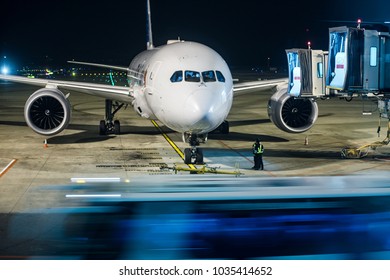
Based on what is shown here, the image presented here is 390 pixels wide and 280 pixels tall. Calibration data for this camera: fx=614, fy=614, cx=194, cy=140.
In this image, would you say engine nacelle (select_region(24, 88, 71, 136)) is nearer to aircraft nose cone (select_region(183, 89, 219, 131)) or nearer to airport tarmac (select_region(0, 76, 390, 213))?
airport tarmac (select_region(0, 76, 390, 213))

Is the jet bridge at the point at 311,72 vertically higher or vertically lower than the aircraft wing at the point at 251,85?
higher

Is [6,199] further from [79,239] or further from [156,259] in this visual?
[156,259]

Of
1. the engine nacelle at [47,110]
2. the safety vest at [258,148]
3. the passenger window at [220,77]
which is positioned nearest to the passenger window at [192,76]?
the passenger window at [220,77]

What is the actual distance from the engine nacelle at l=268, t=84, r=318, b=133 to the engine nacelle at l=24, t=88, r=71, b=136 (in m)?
8.95

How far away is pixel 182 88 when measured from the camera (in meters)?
20.9

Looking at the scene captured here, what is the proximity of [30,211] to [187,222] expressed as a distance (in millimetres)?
6678

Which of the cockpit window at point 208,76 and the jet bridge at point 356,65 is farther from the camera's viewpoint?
the cockpit window at point 208,76

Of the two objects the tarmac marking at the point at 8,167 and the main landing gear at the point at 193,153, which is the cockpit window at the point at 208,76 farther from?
the tarmac marking at the point at 8,167

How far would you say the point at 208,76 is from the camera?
2108 centimetres

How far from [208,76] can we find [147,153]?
16.0ft

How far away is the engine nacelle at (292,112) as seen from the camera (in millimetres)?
26438

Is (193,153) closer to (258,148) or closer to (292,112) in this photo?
(258,148)

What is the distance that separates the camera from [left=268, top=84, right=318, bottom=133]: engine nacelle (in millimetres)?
26438

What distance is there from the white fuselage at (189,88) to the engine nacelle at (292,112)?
5.20m
